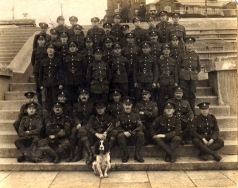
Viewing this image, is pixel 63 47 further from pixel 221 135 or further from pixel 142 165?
pixel 221 135

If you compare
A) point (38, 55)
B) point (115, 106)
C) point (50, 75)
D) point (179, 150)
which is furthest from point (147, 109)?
point (38, 55)

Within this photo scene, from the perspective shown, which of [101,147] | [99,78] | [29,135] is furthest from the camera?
[99,78]

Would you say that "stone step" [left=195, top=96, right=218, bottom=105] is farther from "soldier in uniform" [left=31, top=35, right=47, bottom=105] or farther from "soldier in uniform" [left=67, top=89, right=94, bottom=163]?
"soldier in uniform" [left=31, top=35, right=47, bottom=105]

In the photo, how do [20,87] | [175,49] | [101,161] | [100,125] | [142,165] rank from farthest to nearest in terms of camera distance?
[20,87], [175,49], [100,125], [142,165], [101,161]

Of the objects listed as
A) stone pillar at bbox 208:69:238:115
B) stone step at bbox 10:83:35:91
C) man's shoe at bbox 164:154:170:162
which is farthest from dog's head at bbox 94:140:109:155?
stone step at bbox 10:83:35:91

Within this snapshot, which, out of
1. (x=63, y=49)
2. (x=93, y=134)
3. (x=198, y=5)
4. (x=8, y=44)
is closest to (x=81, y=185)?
(x=93, y=134)

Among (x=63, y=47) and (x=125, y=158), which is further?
(x=63, y=47)

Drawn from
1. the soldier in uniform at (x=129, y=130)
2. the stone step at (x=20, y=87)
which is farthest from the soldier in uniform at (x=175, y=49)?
the stone step at (x=20, y=87)
